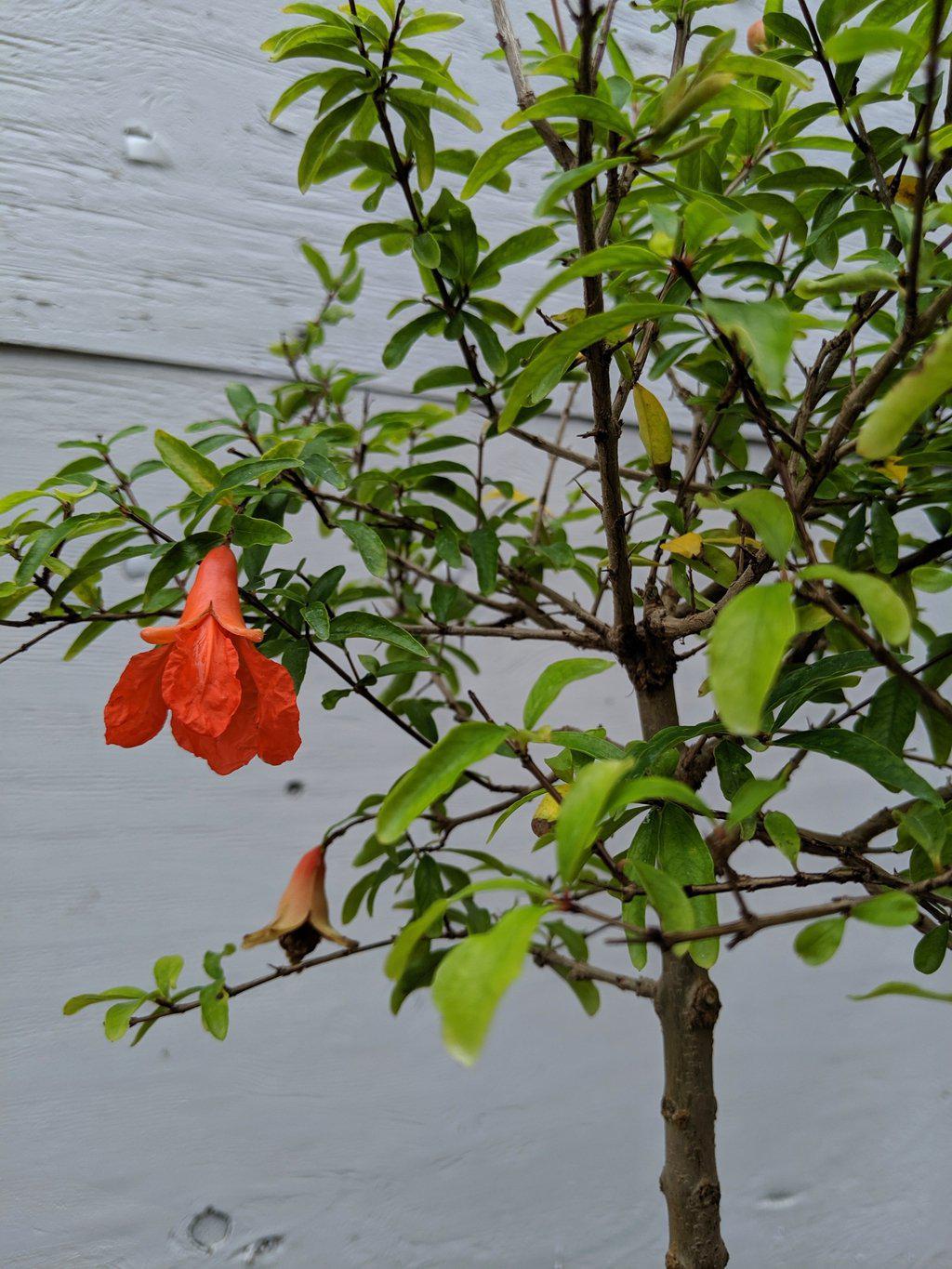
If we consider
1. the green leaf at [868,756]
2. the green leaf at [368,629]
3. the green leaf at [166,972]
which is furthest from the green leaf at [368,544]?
the green leaf at [166,972]

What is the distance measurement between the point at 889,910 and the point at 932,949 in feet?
0.62

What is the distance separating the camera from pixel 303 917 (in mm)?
679

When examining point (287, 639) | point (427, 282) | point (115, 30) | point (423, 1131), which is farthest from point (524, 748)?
point (115, 30)

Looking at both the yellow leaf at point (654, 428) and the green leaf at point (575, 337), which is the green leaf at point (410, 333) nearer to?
the yellow leaf at point (654, 428)

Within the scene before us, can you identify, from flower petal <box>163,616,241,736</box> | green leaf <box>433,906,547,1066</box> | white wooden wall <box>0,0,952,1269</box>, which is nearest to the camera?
green leaf <box>433,906,547,1066</box>

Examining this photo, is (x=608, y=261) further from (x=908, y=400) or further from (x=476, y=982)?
(x=476, y=982)

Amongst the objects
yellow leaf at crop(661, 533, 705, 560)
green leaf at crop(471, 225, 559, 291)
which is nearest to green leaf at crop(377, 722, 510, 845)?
yellow leaf at crop(661, 533, 705, 560)

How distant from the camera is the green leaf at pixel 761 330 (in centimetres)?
33

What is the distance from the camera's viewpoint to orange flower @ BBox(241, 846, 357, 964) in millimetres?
673

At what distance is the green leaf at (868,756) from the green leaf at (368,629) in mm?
199

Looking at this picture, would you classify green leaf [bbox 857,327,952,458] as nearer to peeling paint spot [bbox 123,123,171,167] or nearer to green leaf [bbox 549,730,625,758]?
green leaf [bbox 549,730,625,758]

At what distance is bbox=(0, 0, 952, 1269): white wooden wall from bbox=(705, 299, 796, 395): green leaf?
2.60ft

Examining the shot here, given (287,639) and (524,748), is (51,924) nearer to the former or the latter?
(287,639)

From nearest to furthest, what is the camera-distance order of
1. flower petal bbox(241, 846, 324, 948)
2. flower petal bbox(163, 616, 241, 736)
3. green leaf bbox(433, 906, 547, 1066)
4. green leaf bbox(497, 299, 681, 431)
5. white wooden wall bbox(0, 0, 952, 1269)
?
green leaf bbox(433, 906, 547, 1066)
green leaf bbox(497, 299, 681, 431)
flower petal bbox(163, 616, 241, 736)
flower petal bbox(241, 846, 324, 948)
white wooden wall bbox(0, 0, 952, 1269)
